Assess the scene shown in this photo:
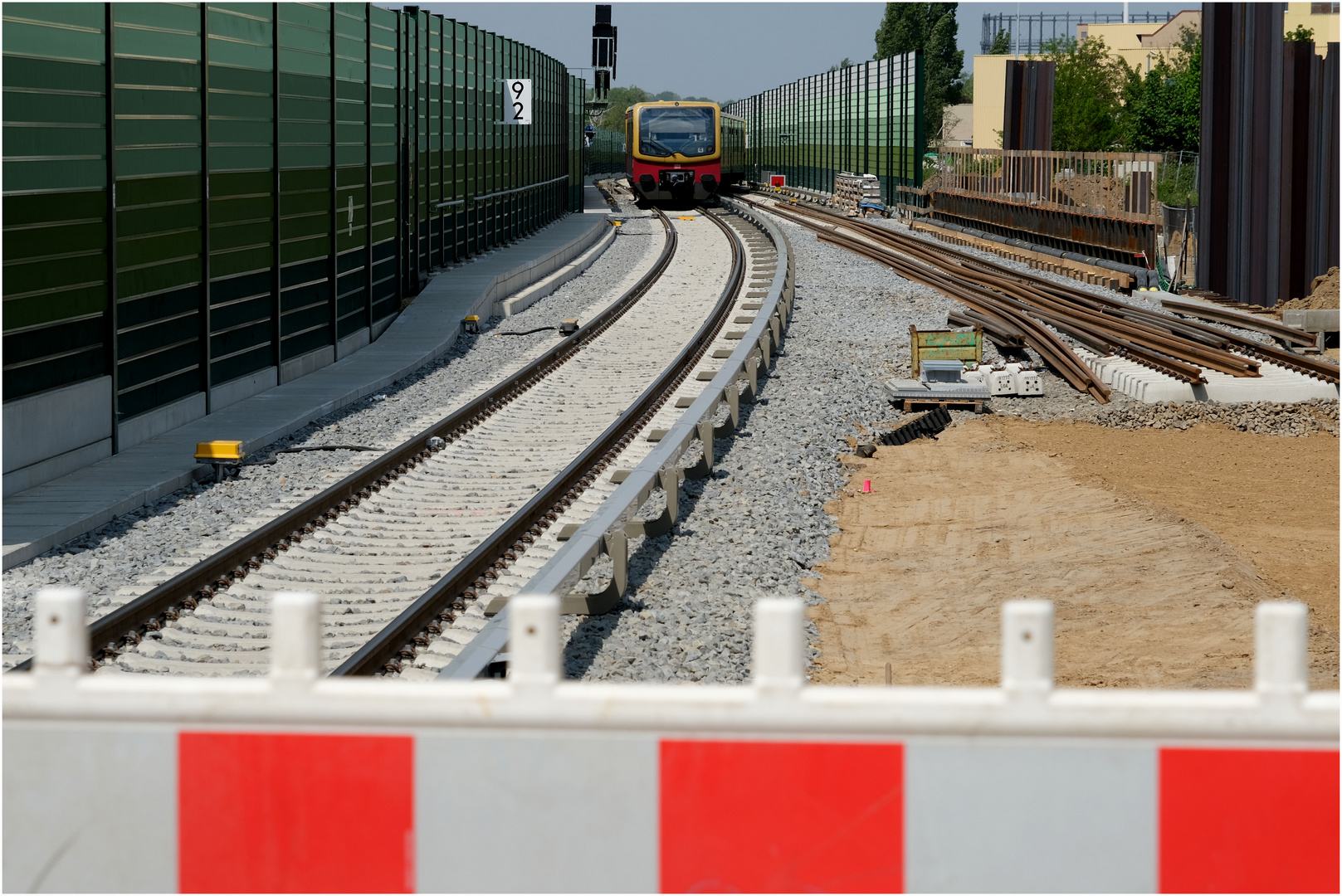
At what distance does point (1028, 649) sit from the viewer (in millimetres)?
2619

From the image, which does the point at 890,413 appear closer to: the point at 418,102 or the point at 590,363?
the point at 590,363

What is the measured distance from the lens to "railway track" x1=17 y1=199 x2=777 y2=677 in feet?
25.7

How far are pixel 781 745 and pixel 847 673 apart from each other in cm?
528

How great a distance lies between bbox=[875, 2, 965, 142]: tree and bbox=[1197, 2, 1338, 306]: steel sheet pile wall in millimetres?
84645

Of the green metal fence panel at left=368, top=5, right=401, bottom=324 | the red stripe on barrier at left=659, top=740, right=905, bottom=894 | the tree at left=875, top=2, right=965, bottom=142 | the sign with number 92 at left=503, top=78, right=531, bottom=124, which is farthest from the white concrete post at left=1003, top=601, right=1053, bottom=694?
the tree at left=875, top=2, right=965, bottom=142

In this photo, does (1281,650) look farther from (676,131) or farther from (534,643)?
(676,131)

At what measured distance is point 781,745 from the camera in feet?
8.70

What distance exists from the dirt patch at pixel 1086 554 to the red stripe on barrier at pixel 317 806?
503cm

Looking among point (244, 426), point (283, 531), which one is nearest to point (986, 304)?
point (244, 426)

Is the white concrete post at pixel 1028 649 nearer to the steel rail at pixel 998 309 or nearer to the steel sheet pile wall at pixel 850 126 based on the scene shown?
the steel rail at pixel 998 309

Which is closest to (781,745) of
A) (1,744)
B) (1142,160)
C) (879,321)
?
(1,744)

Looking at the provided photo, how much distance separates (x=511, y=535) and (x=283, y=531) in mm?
1516

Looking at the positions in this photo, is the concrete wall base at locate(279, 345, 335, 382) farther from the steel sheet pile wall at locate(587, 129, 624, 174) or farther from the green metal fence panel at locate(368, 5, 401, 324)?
the steel sheet pile wall at locate(587, 129, 624, 174)

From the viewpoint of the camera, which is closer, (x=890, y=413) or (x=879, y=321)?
(x=890, y=413)
